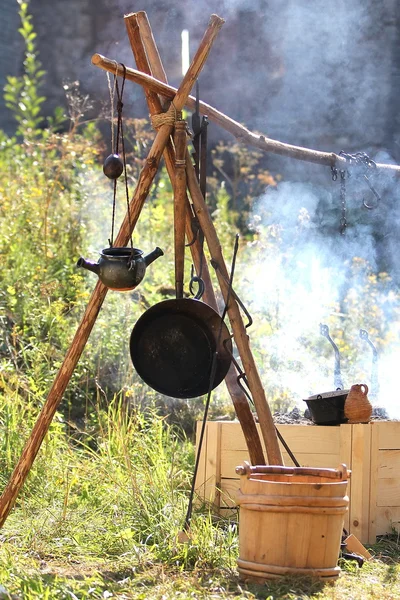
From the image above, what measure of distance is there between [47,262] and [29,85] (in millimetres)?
3101

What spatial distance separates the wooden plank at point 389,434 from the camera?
192 inches

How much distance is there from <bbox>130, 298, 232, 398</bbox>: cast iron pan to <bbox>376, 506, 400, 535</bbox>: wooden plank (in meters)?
1.35

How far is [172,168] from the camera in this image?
14.6 feet

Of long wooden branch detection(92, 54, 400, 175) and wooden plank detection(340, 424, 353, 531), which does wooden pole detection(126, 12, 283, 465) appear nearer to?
long wooden branch detection(92, 54, 400, 175)

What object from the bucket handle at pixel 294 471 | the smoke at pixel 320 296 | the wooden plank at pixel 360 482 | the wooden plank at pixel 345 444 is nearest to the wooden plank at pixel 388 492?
the wooden plank at pixel 360 482

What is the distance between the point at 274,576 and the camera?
3600 millimetres

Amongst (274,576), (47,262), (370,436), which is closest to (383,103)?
(47,262)

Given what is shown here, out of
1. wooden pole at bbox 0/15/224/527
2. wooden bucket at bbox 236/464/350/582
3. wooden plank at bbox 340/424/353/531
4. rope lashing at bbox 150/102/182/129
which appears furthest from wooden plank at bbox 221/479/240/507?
rope lashing at bbox 150/102/182/129

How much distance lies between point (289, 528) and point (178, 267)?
4.54 ft

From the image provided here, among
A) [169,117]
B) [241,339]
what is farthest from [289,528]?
[169,117]

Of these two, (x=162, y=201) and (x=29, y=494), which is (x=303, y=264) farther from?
(x=29, y=494)

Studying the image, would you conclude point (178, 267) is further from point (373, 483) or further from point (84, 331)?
point (373, 483)

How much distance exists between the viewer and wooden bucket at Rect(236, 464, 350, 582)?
3.60 meters

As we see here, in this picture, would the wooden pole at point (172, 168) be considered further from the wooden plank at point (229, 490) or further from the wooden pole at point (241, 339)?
the wooden plank at point (229, 490)
